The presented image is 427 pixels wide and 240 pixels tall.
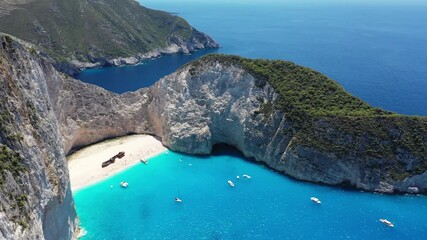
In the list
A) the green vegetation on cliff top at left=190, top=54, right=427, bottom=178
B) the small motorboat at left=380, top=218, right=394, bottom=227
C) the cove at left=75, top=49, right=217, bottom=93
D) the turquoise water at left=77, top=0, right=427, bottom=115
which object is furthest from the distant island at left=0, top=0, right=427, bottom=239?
the cove at left=75, top=49, right=217, bottom=93

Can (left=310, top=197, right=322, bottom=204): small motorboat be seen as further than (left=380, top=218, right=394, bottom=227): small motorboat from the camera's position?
Yes

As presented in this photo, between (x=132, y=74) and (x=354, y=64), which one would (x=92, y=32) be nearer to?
(x=132, y=74)

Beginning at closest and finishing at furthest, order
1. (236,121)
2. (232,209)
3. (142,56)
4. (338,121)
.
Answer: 1. (232,209)
2. (338,121)
3. (236,121)
4. (142,56)

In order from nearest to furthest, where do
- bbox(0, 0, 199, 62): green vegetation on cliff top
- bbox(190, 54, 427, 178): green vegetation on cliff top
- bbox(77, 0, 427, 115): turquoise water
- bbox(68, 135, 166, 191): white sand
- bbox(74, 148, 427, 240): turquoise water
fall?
bbox(74, 148, 427, 240): turquoise water
bbox(190, 54, 427, 178): green vegetation on cliff top
bbox(68, 135, 166, 191): white sand
bbox(77, 0, 427, 115): turquoise water
bbox(0, 0, 199, 62): green vegetation on cliff top

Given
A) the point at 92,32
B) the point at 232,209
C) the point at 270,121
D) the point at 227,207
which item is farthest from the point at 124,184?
the point at 92,32

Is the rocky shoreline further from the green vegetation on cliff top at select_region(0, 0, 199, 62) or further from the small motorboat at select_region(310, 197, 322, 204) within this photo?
the small motorboat at select_region(310, 197, 322, 204)

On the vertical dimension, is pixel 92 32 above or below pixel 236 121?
above

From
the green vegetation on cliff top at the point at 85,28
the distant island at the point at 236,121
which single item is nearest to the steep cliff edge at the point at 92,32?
the green vegetation on cliff top at the point at 85,28
